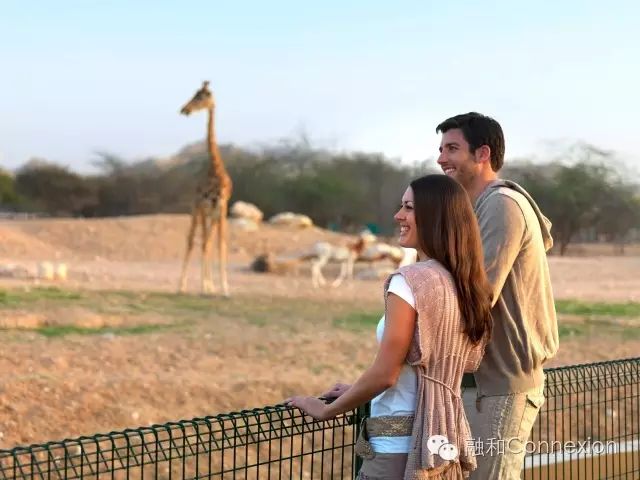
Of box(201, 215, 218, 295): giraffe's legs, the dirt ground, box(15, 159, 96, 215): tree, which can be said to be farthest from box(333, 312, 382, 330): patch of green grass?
box(15, 159, 96, 215): tree

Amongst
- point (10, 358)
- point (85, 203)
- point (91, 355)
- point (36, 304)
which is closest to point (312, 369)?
point (91, 355)

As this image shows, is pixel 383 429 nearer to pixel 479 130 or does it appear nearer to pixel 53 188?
pixel 479 130

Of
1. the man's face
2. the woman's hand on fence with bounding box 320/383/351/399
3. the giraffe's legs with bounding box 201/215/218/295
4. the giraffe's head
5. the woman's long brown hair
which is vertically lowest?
the giraffe's legs with bounding box 201/215/218/295

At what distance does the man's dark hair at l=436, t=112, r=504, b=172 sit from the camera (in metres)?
2.69

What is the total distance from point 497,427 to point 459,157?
0.84 m

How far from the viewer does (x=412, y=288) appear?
7.14 feet

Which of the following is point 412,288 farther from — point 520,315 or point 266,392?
point 266,392

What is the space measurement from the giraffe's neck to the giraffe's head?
185 mm

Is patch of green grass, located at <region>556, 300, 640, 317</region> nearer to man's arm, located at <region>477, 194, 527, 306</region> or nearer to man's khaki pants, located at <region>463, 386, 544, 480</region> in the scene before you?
man's khaki pants, located at <region>463, 386, 544, 480</region>

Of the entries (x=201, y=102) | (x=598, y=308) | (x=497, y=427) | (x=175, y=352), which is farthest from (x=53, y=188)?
(x=497, y=427)

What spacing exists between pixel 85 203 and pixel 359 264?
74.9ft

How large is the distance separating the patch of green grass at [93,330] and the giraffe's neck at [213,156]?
5.84 metres

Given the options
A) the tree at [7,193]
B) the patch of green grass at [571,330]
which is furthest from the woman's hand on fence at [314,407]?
the tree at [7,193]

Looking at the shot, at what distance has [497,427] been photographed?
8.54ft
